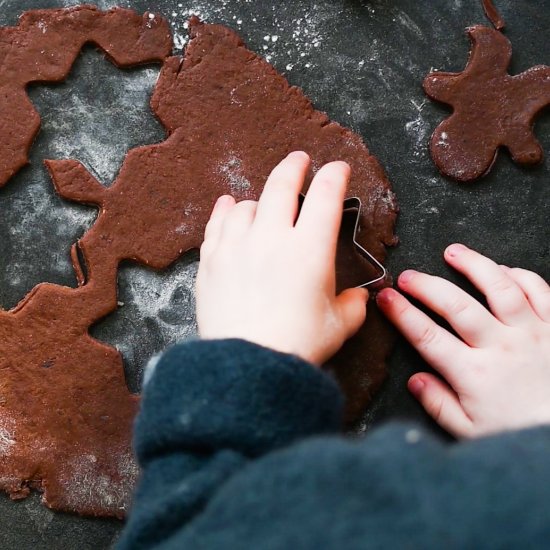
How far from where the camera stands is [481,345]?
1068 mm

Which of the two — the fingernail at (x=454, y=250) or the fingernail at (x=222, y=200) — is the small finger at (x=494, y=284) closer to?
the fingernail at (x=454, y=250)

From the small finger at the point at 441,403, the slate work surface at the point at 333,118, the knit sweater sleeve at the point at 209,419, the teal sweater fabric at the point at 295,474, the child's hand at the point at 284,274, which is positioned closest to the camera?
the teal sweater fabric at the point at 295,474

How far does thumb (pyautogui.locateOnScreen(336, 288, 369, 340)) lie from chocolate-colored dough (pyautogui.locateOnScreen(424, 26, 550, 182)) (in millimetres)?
289

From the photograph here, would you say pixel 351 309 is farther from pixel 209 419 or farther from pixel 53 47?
pixel 53 47

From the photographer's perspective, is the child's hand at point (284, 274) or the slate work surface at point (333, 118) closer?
the child's hand at point (284, 274)

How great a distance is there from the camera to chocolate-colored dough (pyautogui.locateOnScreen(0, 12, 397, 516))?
1115 mm

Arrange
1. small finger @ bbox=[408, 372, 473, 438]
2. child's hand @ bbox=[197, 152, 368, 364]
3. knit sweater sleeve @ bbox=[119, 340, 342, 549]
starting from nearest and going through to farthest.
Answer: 1. knit sweater sleeve @ bbox=[119, 340, 342, 549]
2. child's hand @ bbox=[197, 152, 368, 364]
3. small finger @ bbox=[408, 372, 473, 438]

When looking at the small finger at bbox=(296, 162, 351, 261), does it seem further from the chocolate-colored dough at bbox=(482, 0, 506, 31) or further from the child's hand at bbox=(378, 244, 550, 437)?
the chocolate-colored dough at bbox=(482, 0, 506, 31)

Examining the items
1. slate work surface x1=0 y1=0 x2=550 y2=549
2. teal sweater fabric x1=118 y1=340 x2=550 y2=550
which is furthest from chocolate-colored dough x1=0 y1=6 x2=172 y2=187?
teal sweater fabric x1=118 y1=340 x2=550 y2=550

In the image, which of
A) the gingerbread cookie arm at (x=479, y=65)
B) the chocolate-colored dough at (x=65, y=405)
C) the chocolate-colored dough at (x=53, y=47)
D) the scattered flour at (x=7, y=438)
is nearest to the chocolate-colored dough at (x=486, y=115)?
the gingerbread cookie arm at (x=479, y=65)

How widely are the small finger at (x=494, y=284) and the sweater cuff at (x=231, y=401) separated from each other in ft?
1.18

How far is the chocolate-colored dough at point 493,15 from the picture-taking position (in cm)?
121

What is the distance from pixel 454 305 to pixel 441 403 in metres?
0.16

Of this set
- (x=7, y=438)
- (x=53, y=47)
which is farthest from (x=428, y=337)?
(x=53, y=47)
